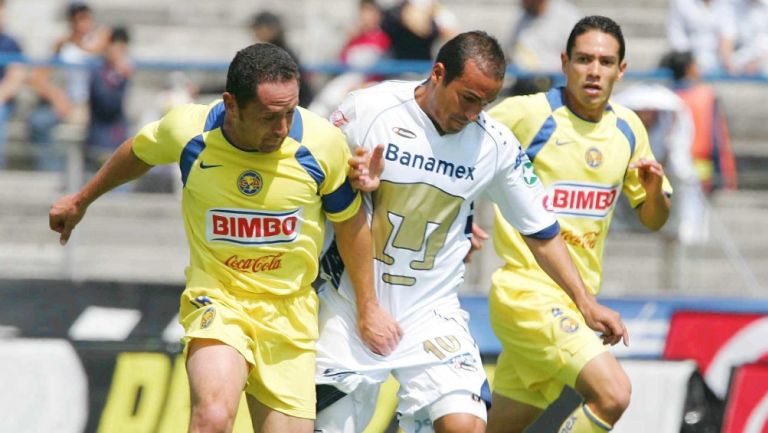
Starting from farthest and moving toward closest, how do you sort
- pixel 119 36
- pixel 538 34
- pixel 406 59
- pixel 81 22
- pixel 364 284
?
1. pixel 81 22
2. pixel 406 59
3. pixel 538 34
4. pixel 119 36
5. pixel 364 284

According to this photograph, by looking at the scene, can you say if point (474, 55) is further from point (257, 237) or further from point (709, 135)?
point (709, 135)

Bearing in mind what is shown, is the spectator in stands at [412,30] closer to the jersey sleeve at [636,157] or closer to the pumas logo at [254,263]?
the jersey sleeve at [636,157]

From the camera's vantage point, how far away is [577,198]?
24.5 ft

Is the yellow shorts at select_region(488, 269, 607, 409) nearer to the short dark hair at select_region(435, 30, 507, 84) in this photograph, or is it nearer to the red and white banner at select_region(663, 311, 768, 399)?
the short dark hair at select_region(435, 30, 507, 84)

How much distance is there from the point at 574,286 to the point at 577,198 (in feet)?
2.73

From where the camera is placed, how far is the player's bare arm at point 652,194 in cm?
723

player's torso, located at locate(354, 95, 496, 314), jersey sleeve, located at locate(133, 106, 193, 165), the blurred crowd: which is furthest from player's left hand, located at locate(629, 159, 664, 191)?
the blurred crowd

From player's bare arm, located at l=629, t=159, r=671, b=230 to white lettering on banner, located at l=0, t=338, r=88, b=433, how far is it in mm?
3497

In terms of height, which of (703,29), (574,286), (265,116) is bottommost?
(574,286)

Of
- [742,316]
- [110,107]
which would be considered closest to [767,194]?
[742,316]

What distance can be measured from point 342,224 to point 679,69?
6085 mm

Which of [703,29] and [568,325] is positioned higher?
[703,29]

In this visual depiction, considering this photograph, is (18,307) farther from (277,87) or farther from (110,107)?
(277,87)

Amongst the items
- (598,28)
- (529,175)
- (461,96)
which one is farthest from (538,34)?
(461,96)
